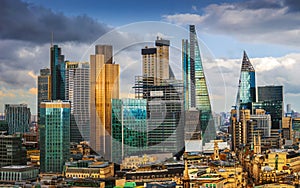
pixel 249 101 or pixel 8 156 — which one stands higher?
pixel 249 101

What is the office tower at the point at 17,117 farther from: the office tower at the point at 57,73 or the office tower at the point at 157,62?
the office tower at the point at 157,62

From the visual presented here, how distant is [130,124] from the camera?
14664 mm

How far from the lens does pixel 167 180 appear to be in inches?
422

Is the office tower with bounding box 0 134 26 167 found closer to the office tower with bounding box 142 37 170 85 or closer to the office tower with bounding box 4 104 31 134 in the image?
the office tower with bounding box 4 104 31 134

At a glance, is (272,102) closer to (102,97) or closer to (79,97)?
(79,97)

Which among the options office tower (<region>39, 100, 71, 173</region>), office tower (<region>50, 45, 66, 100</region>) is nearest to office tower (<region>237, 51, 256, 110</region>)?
office tower (<region>50, 45, 66, 100</region>)

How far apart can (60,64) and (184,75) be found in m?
6.54

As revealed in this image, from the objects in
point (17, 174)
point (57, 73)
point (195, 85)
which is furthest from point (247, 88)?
point (17, 174)

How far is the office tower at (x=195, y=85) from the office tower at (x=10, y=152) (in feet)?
15.8

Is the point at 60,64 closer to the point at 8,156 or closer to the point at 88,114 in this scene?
the point at 88,114

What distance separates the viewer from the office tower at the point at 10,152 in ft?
44.9

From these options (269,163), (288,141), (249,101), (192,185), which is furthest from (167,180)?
(249,101)

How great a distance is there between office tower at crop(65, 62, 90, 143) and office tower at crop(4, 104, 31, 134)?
1.48m

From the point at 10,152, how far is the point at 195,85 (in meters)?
5.75
